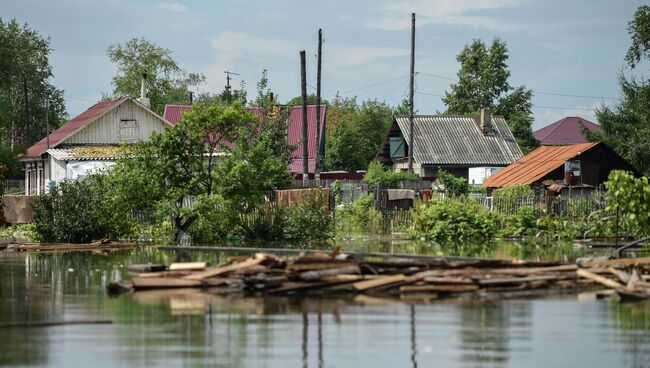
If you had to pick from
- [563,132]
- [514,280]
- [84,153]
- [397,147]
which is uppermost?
[563,132]

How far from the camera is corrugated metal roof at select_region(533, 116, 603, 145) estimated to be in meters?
144

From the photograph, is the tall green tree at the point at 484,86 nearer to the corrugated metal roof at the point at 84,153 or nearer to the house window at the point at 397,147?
the house window at the point at 397,147

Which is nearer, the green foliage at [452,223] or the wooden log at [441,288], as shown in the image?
the wooden log at [441,288]

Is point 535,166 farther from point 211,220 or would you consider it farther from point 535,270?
point 535,270

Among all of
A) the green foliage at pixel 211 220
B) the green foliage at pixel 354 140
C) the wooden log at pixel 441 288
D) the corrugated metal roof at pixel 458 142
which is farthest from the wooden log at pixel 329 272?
the green foliage at pixel 354 140

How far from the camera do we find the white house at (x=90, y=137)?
6088 centimetres

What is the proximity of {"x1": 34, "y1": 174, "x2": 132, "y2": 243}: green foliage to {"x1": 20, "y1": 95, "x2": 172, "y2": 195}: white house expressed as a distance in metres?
21.2

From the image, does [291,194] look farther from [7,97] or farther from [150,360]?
[7,97]

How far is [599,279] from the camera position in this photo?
1997cm

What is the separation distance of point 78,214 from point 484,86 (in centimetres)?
8372

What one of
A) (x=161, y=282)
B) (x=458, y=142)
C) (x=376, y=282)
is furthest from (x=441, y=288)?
(x=458, y=142)

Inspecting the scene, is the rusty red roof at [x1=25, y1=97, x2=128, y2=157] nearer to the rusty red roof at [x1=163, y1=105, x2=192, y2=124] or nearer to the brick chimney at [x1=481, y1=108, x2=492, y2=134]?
the rusty red roof at [x1=163, y1=105, x2=192, y2=124]

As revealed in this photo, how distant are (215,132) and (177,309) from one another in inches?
838

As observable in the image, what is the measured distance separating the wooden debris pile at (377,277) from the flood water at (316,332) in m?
0.44
